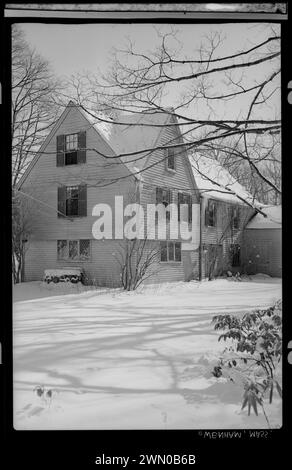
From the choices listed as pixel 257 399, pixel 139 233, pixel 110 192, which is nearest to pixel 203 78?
pixel 110 192

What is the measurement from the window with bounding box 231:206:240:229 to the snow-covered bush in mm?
937

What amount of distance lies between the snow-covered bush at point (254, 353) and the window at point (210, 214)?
2.42 feet

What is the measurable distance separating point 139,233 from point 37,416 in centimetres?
106

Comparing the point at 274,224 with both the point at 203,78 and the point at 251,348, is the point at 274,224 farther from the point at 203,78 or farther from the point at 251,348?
the point at 203,78

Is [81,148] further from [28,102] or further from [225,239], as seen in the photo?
[225,239]

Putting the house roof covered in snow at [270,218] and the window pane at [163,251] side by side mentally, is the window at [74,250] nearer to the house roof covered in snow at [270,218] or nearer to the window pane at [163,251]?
the window pane at [163,251]

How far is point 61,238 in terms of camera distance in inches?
82.7

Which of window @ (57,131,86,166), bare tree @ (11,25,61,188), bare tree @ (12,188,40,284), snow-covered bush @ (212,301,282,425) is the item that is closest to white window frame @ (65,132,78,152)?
window @ (57,131,86,166)

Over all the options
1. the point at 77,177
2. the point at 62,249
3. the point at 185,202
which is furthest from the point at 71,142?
the point at 185,202

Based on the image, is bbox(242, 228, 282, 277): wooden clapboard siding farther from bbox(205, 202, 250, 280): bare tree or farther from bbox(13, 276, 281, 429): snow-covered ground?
bbox(205, 202, 250, 280): bare tree

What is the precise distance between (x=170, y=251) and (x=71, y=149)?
36.8 inches

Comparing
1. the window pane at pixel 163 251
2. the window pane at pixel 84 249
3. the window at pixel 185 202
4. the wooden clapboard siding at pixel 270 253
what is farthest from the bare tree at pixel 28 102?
the wooden clapboard siding at pixel 270 253

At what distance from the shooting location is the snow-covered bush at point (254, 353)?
158 cm
